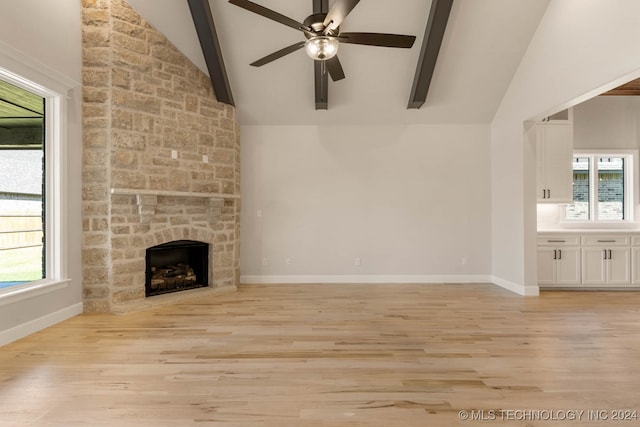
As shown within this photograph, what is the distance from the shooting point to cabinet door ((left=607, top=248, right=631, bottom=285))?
5.14 metres

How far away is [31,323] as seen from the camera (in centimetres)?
→ 336

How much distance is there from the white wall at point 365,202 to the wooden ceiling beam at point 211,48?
92 centimetres

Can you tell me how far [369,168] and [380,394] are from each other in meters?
4.15

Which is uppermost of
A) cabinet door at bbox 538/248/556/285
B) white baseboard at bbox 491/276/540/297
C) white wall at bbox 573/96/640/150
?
white wall at bbox 573/96/640/150

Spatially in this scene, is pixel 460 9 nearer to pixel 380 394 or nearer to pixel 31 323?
pixel 380 394

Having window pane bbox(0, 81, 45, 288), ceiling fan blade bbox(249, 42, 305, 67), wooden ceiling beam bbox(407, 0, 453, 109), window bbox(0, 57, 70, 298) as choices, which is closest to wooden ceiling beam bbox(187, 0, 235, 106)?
ceiling fan blade bbox(249, 42, 305, 67)

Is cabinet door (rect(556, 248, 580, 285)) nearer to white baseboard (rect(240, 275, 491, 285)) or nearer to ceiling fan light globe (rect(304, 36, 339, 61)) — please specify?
white baseboard (rect(240, 275, 491, 285))

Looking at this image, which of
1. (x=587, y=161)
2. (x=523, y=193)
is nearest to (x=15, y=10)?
(x=523, y=193)

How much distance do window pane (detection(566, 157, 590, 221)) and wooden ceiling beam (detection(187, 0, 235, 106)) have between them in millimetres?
6052

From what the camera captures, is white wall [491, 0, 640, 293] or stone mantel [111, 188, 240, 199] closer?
white wall [491, 0, 640, 293]

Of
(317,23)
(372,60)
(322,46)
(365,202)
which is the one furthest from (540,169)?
(317,23)

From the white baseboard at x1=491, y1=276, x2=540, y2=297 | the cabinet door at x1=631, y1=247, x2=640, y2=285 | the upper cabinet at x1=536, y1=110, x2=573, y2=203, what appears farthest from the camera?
the upper cabinet at x1=536, y1=110, x2=573, y2=203

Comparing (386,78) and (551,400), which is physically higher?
(386,78)

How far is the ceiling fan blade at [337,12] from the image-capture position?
9.12 feet
